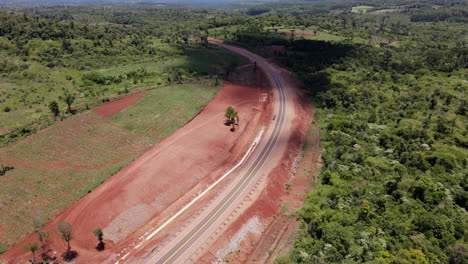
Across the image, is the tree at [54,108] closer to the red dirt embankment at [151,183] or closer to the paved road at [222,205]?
the red dirt embankment at [151,183]

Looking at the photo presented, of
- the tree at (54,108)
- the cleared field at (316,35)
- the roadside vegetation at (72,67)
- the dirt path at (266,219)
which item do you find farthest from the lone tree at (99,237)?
the cleared field at (316,35)

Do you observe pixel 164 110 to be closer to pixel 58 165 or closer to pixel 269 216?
pixel 58 165

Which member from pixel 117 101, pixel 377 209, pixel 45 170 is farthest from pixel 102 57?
pixel 377 209

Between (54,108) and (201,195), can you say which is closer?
(201,195)

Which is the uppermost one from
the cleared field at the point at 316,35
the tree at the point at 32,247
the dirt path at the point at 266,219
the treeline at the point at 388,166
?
the cleared field at the point at 316,35

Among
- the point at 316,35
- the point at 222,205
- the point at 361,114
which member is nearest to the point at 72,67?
the point at 222,205

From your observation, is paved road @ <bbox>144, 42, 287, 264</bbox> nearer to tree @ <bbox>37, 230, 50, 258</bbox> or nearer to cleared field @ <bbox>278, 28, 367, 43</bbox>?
tree @ <bbox>37, 230, 50, 258</bbox>
